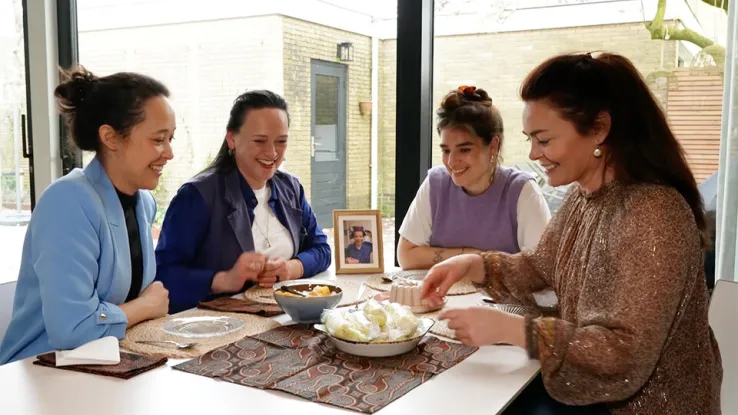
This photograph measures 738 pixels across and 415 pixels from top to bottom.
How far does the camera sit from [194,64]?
3.50 meters

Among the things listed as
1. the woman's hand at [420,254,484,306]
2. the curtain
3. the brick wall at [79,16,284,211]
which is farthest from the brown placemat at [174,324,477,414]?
the brick wall at [79,16,284,211]

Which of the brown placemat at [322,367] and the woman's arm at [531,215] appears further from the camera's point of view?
the woman's arm at [531,215]

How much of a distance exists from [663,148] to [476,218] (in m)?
1.02

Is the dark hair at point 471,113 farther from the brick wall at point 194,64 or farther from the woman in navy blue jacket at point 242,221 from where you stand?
the brick wall at point 194,64

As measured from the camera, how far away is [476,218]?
251 cm

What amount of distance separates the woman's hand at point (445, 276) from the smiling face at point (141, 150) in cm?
78

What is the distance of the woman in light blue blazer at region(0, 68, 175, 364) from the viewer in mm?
1503

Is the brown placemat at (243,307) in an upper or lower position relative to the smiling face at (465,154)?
lower

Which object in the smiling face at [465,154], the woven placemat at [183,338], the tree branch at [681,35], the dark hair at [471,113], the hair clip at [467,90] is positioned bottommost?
the woven placemat at [183,338]

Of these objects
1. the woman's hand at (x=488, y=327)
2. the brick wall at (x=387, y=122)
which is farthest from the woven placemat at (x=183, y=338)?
the brick wall at (x=387, y=122)

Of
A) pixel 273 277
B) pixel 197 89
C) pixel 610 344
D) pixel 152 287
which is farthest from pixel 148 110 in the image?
pixel 197 89

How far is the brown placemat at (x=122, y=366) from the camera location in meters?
1.34

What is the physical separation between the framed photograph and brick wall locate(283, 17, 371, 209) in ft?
2.68

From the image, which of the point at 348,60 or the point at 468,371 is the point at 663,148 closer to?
the point at 468,371
